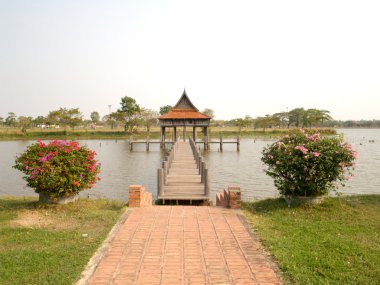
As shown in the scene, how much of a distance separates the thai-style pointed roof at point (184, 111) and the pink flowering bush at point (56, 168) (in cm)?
2885

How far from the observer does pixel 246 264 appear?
199 inches

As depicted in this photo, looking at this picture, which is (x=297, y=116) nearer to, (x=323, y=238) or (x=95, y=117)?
(x=95, y=117)

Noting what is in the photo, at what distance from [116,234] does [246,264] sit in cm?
266

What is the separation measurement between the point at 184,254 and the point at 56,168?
4.70m

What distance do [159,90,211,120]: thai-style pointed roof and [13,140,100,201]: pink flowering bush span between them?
28854 millimetres

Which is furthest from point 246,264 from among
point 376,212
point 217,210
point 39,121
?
point 39,121

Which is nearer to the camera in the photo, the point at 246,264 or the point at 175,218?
the point at 246,264

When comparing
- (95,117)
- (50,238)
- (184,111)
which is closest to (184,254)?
(50,238)

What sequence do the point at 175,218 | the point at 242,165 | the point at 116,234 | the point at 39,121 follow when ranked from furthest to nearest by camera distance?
1. the point at 39,121
2. the point at 242,165
3. the point at 175,218
4. the point at 116,234

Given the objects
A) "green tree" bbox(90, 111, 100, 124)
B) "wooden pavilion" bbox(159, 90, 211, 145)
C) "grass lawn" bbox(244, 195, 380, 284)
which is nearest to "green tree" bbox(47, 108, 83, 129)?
"wooden pavilion" bbox(159, 90, 211, 145)

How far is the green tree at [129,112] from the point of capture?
70.1 m

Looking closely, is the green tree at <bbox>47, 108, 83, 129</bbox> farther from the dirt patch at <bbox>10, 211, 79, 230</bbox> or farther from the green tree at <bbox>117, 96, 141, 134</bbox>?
the dirt patch at <bbox>10, 211, 79, 230</bbox>

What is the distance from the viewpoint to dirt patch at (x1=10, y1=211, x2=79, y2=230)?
7.20m

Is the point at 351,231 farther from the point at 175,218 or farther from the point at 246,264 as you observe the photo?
the point at 175,218
